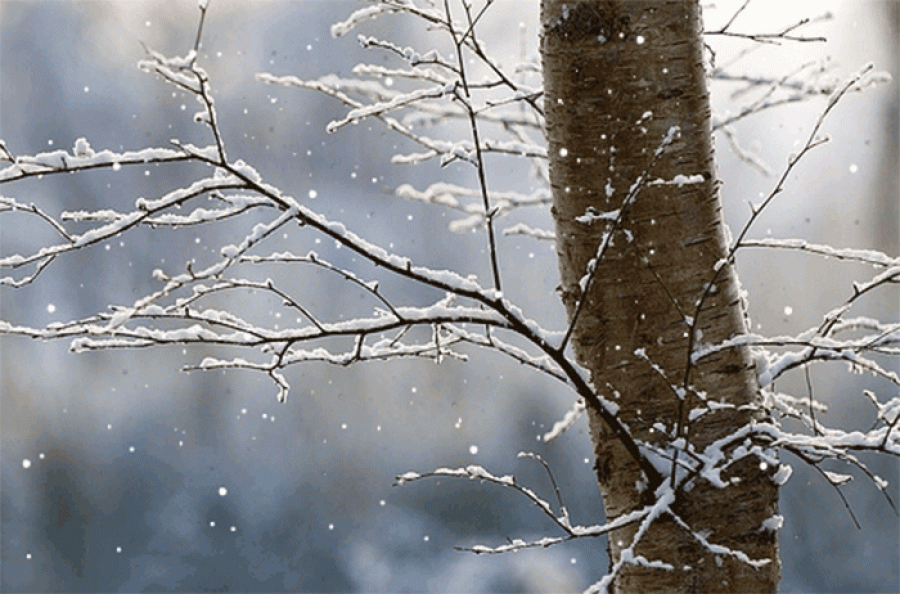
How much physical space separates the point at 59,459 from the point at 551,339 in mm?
6733

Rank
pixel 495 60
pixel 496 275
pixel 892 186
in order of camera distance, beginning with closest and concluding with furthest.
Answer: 1. pixel 496 275
2. pixel 495 60
3. pixel 892 186

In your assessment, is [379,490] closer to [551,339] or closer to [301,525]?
[301,525]

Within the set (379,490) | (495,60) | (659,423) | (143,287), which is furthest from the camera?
(379,490)

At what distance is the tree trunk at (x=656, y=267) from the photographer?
114 cm

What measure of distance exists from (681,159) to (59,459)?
22.4ft

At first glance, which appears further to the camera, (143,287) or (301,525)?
(301,525)

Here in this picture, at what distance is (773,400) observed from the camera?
4.66 ft

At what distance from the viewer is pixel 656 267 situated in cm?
116

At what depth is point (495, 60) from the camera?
5.18 feet

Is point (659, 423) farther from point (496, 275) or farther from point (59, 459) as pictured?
point (59, 459)

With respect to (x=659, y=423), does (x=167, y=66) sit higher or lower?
higher

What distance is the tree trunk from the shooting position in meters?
1.14

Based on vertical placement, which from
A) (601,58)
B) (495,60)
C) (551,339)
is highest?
(495,60)

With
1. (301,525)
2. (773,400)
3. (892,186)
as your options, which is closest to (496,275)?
(773,400)
